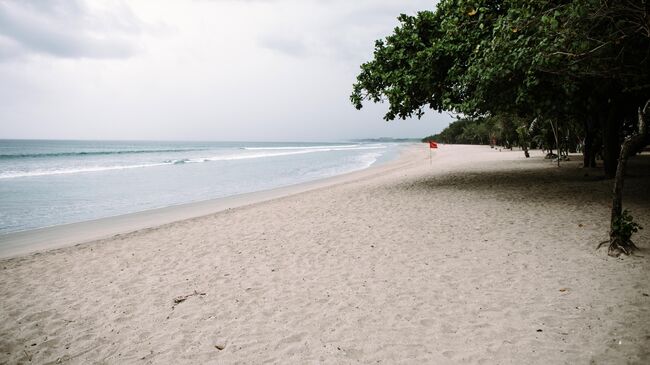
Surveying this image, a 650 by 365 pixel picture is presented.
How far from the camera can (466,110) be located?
1149 cm

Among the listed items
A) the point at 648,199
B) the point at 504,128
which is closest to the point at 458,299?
the point at 648,199

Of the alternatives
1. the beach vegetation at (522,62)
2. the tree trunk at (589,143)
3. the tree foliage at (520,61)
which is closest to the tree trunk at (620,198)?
the beach vegetation at (522,62)

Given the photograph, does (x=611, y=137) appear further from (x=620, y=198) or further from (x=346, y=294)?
(x=346, y=294)

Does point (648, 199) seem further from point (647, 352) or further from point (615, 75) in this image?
point (647, 352)

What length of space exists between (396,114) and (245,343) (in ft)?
41.0

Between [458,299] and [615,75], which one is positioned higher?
[615,75]

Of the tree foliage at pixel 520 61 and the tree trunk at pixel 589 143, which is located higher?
the tree foliage at pixel 520 61

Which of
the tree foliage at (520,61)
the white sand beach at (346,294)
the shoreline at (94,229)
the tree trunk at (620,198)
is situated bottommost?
the shoreline at (94,229)

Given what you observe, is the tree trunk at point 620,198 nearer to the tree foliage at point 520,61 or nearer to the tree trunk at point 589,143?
the tree foliage at point 520,61

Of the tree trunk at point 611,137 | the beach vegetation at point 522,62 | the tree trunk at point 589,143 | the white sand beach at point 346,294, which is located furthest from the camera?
the tree trunk at point 589,143

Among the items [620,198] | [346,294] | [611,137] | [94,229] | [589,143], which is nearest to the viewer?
[346,294]

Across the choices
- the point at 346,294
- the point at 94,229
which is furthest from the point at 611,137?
the point at 94,229

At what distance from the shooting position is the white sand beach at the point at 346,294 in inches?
149

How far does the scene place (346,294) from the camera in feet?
16.6
